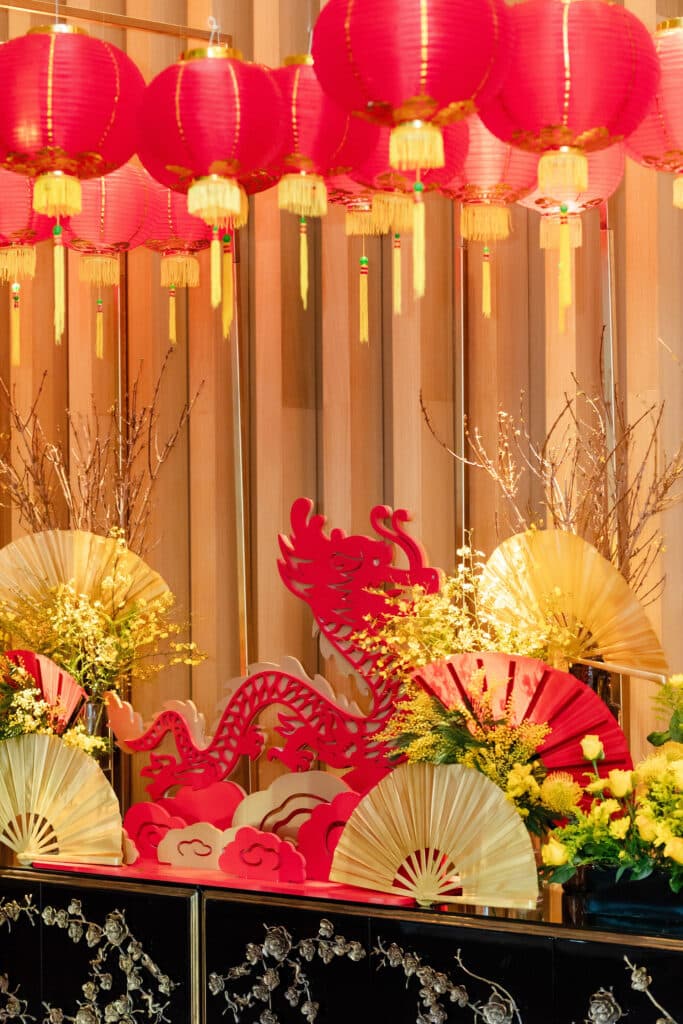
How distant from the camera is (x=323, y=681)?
461 centimetres

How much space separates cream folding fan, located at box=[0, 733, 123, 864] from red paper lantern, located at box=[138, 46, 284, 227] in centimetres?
182

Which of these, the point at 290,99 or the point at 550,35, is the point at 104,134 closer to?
the point at 290,99

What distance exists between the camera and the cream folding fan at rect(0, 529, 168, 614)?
5.17 meters

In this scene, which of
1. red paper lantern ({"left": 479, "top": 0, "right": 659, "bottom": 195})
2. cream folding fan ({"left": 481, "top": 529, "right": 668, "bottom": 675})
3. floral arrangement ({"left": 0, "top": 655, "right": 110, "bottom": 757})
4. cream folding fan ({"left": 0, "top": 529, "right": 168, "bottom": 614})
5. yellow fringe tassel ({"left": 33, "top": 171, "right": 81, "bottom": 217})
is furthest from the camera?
cream folding fan ({"left": 0, "top": 529, "right": 168, "bottom": 614})

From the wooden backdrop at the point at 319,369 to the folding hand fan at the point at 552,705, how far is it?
78cm

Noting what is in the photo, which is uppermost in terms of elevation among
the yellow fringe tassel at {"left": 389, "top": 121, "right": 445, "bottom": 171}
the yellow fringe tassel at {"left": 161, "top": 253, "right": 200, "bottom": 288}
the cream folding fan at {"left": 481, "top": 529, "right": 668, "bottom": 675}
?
the yellow fringe tassel at {"left": 161, "top": 253, "right": 200, "bottom": 288}

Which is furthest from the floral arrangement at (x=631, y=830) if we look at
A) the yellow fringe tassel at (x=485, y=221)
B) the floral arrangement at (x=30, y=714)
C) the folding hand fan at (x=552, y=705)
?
the floral arrangement at (x=30, y=714)

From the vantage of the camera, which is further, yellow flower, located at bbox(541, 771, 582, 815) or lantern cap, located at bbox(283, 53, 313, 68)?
lantern cap, located at bbox(283, 53, 313, 68)

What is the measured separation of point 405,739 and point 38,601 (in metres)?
1.63

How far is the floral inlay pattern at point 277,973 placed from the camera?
156 inches

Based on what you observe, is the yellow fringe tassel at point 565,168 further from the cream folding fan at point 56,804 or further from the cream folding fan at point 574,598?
the cream folding fan at point 56,804

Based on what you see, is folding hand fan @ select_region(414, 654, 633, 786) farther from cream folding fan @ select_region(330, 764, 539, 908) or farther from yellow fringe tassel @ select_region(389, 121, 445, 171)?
yellow fringe tassel @ select_region(389, 121, 445, 171)

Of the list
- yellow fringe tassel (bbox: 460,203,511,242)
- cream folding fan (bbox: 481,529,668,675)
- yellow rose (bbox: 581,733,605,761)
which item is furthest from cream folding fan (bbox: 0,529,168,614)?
yellow rose (bbox: 581,733,605,761)

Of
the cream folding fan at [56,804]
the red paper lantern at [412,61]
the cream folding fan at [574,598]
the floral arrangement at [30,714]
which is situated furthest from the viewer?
the floral arrangement at [30,714]
